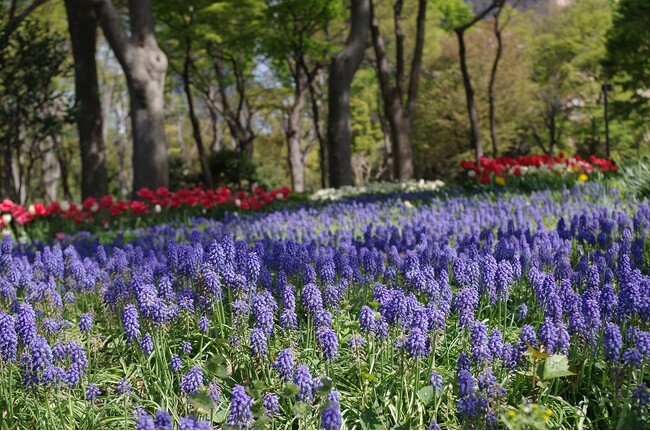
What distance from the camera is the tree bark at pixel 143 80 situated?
36.5 ft

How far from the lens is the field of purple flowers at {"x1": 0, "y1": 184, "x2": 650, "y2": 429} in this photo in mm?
2553

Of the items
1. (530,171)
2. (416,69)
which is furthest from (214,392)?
(416,69)

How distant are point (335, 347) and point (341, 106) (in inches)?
430

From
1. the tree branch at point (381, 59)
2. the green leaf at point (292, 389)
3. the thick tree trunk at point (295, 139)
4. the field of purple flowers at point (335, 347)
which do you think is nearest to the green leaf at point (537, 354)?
the field of purple flowers at point (335, 347)

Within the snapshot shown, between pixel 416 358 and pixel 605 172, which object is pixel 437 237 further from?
pixel 605 172

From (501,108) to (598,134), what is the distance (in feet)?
16.9

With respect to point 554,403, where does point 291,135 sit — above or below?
above

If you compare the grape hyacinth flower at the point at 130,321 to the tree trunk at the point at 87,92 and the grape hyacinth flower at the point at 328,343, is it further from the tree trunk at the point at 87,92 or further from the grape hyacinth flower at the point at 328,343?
the tree trunk at the point at 87,92

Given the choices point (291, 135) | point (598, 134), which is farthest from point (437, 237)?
point (598, 134)

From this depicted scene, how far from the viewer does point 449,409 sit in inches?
106

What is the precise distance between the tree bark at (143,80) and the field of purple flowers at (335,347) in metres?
7.24

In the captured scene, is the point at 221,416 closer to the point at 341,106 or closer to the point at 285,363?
the point at 285,363

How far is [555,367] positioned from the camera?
2.66 metres

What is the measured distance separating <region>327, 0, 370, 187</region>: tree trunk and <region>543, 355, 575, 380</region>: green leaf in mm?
10683
